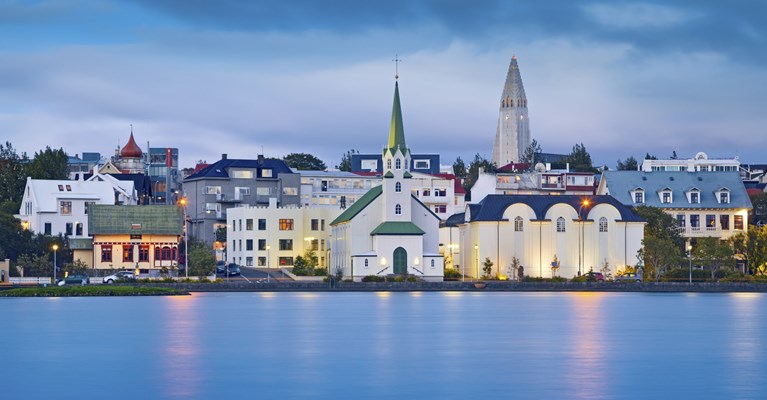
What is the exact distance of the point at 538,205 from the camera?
123 metres

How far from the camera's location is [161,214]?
420 ft

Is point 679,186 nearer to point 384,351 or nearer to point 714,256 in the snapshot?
point 714,256

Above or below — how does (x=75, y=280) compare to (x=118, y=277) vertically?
below

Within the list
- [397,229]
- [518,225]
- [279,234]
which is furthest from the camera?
[279,234]

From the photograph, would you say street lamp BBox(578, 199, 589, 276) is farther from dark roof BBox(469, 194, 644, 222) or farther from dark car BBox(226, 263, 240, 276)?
dark car BBox(226, 263, 240, 276)

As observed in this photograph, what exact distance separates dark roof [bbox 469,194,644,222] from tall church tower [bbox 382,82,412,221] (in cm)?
627

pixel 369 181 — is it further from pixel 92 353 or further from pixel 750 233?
pixel 92 353

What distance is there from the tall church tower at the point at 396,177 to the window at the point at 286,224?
1569 cm

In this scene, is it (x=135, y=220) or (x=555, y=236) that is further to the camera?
(x=135, y=220)

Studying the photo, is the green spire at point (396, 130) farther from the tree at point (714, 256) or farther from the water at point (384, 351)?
the water at point (384, 351)

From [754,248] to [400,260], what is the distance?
29.7 meters

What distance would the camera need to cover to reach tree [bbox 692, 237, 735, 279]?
117 meters

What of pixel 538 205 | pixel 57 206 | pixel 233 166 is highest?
pixel 233 166

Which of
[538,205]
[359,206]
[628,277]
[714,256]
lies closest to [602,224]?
[538,205]
